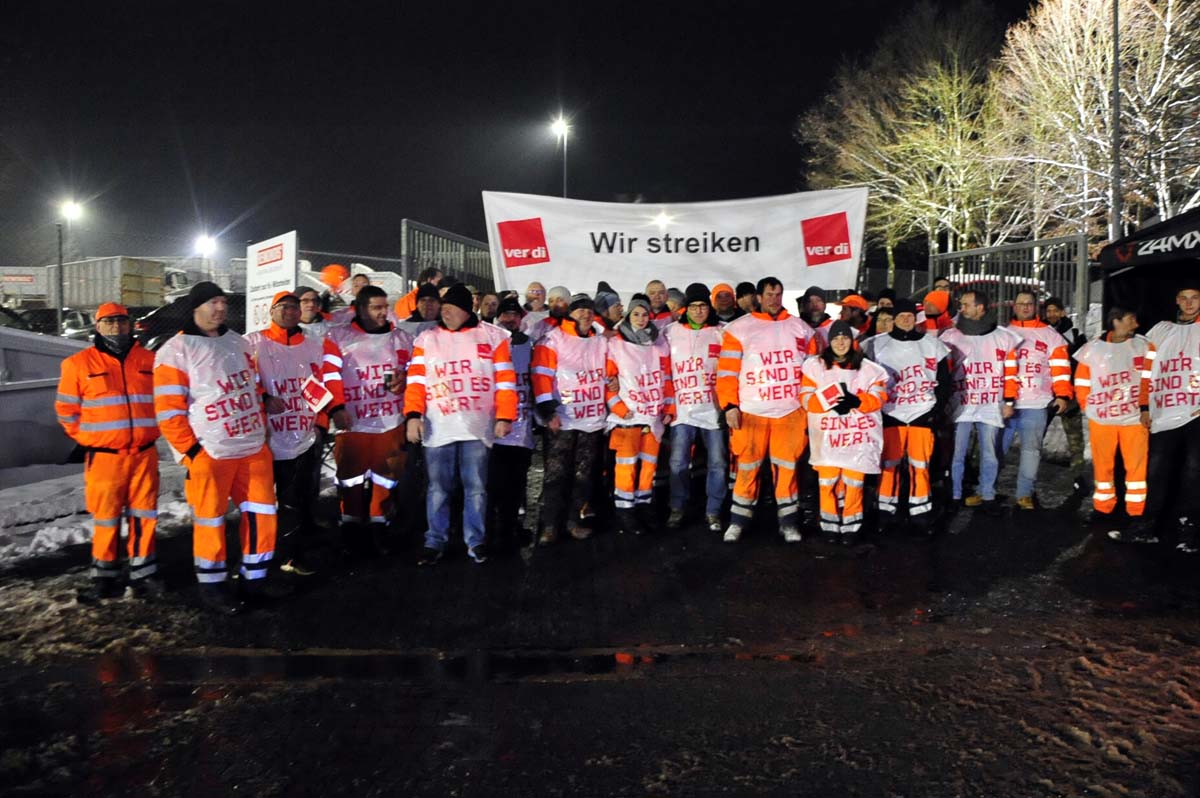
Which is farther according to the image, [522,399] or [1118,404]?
[1118,404]

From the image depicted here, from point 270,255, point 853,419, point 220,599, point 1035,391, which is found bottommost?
point 220,599

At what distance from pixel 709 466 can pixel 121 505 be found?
4.43m

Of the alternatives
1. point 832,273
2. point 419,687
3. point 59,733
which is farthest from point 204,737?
point 832,273

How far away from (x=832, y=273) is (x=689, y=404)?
321 centimetres

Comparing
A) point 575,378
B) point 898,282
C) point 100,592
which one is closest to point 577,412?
point 575,378

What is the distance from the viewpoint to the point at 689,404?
7.38 m

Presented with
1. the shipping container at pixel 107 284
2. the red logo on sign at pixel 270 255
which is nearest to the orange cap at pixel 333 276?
the red logo on sign at pixel 270 255

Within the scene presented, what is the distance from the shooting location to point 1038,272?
34.2ft

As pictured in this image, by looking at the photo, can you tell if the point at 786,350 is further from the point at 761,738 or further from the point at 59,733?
the point at 59,733

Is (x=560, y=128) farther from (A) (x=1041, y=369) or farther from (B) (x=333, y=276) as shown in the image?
(A) (x=1041, y=369)

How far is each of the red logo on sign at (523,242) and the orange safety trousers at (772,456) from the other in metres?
3.79

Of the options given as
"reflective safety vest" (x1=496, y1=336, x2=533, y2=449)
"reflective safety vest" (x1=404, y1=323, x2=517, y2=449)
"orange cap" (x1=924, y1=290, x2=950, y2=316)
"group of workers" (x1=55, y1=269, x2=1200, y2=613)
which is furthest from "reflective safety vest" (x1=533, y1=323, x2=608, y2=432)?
"orange cap" (x1=924, y1=290, x2=950, y2=316)

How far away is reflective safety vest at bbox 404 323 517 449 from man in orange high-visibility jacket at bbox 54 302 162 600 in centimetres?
179

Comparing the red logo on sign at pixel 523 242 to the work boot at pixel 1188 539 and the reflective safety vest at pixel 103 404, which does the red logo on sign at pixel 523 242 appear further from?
the work boot at pixel 1188 539
